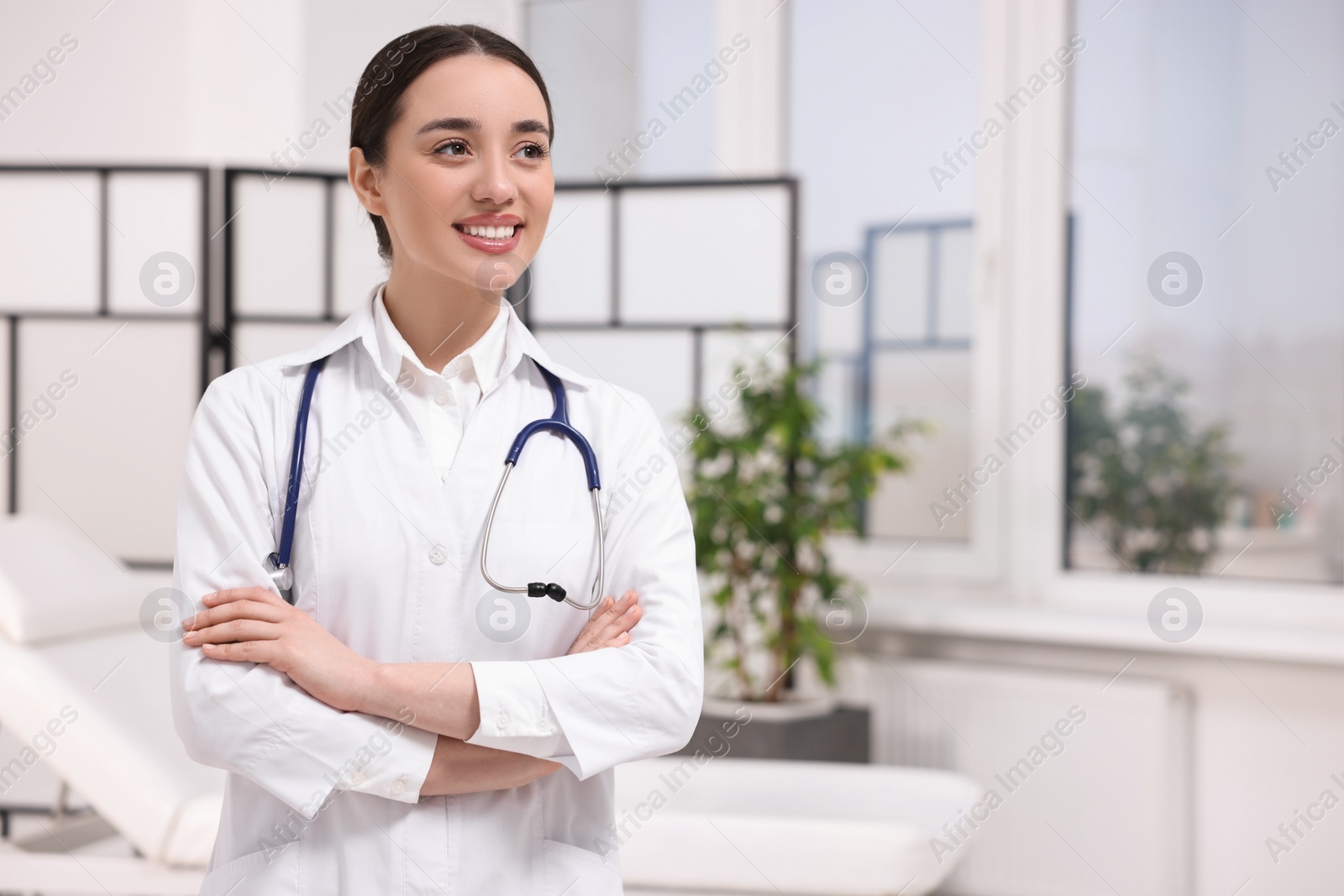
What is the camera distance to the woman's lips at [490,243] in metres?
1.06

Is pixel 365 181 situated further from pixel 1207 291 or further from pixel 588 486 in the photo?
pixel 1207 291

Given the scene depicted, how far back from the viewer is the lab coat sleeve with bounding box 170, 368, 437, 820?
39.1 inches

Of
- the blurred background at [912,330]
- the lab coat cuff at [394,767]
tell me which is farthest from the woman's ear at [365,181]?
the blurred background at [912,330]

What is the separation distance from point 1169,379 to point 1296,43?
874 millimetres

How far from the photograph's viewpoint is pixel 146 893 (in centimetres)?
188

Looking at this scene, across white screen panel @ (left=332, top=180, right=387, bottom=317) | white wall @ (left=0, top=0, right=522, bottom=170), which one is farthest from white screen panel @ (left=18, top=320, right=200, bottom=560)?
white wall @ (left=0, top=0, right=522, bottom=170)

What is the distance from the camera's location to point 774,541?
113 inches

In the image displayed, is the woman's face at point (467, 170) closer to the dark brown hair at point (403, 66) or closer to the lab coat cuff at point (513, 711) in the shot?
the dark brown hair at point (403, 66)

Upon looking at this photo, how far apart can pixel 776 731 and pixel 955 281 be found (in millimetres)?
1401

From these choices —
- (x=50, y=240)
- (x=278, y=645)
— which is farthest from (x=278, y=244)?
(x=278, y=645)

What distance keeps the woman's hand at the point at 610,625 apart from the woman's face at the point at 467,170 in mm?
335

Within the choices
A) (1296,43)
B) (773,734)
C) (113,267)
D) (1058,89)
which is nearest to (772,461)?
(773,734)

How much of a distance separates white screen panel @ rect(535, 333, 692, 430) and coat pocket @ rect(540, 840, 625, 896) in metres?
2.18

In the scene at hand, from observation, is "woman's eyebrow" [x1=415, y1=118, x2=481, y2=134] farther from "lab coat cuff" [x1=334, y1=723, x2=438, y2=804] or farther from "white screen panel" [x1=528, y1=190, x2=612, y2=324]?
"white screen panel" [x1=528, y1=190, x2=612, y2=324]
